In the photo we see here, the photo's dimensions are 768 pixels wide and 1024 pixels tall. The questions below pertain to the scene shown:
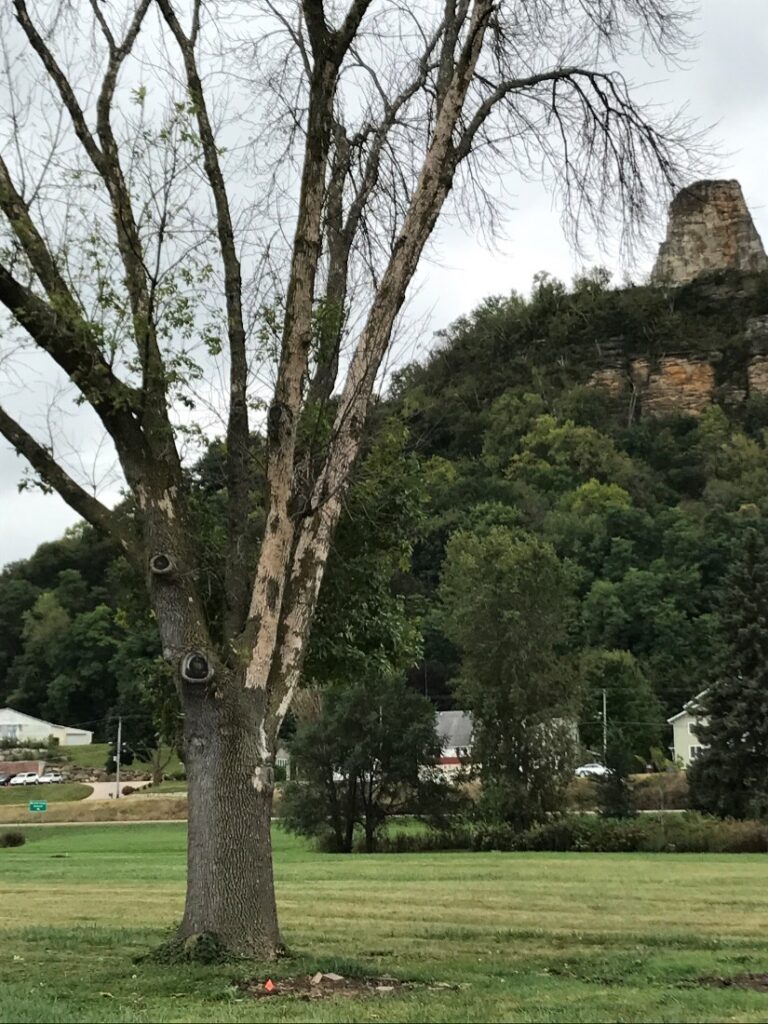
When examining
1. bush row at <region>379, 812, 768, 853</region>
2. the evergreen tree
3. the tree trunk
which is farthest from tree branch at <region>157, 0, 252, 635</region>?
the evergreen tree

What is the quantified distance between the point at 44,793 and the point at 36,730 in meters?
42.6

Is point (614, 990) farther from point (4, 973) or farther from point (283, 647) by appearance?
point (4, 973)

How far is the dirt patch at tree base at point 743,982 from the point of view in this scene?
752 centimetres

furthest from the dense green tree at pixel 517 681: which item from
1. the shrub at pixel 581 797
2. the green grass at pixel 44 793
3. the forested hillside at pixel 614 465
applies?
the green grass at pixel 44 793

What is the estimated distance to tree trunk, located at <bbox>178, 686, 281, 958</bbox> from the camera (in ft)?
25.8

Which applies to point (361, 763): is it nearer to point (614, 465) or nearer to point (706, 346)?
point (614, 465)

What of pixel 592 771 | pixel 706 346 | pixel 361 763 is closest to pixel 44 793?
pixel 361 763

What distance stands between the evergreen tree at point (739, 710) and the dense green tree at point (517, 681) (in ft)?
15.2

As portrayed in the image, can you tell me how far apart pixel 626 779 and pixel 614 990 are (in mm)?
31050

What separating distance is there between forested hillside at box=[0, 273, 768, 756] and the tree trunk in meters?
31.0

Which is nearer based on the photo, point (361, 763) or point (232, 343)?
point (232, 343)

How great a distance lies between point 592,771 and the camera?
3853 cm

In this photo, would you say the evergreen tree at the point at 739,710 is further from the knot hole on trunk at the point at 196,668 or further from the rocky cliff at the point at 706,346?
the rocky cliff at the point at 706,346

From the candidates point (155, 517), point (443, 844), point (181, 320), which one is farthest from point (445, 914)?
point (443, 844)
